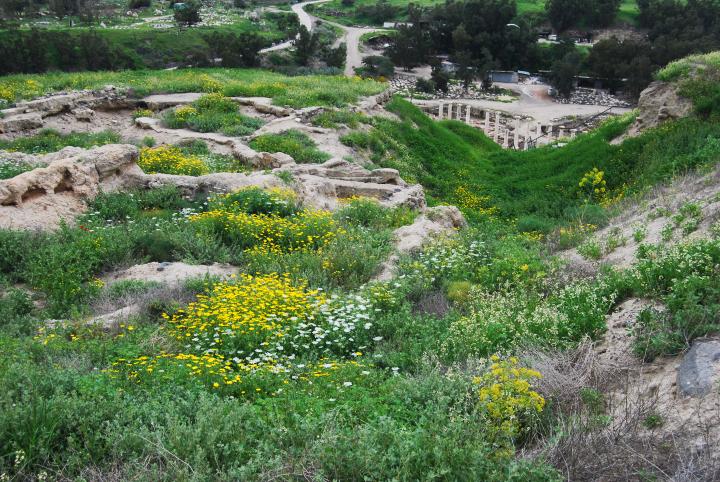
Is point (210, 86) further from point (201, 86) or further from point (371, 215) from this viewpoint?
point (371, 215)

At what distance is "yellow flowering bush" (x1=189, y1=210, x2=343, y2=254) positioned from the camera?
10191mm

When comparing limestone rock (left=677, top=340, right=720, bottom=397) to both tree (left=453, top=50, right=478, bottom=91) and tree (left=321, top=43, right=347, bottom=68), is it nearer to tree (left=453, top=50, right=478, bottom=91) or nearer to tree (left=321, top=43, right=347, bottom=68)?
tree (left=321, top=43, right=347, bottom=68)

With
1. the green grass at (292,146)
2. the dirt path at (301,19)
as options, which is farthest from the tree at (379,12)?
the green grass at (292,146)

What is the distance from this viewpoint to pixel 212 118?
19531 mm

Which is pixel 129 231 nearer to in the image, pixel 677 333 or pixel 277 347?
pixel 277 347

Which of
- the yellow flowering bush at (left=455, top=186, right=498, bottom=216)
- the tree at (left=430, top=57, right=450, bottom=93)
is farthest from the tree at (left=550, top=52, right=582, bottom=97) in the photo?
the yellow flowering bush at (left=455, top=186, right=498, bottom=216)

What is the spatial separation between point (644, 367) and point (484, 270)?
3340 mm

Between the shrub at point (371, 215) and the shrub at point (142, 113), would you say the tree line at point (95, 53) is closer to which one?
the shrub at point (142, 113)

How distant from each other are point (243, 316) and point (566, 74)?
5421cm

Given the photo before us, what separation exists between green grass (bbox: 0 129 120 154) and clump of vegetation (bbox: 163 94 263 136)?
2.08 m

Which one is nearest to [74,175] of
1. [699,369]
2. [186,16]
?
[699,369]

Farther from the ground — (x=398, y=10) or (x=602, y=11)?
(x=602, y=11)

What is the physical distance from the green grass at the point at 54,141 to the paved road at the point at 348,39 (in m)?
37.6

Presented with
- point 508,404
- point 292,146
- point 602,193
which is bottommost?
point 602,193
